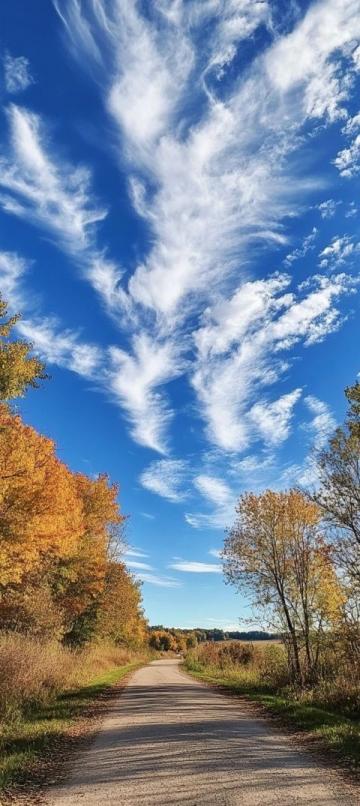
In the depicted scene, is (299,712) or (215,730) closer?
(215,730)

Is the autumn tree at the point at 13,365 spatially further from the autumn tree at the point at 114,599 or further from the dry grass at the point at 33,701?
the autumn tree at the point at 114,599

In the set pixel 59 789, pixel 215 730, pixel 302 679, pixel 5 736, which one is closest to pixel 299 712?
pixel 215 730

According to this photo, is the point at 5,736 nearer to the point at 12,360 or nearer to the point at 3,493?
the point at 3,493

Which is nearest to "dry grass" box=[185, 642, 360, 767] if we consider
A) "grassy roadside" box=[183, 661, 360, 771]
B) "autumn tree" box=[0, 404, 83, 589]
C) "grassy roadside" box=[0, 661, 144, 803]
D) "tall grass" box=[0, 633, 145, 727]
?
"grassy roadside" box=[183, 661, 360, 771]

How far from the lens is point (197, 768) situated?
27.7ft

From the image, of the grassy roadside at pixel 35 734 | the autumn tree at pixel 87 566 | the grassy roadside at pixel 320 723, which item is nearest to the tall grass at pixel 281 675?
the grassy roadside at pixel 320 723

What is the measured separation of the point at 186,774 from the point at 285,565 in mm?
15678

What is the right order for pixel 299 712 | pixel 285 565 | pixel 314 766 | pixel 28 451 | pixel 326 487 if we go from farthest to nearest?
pixel 285 565 → pixel 28 451 → pixel 326 487 → pixel 299 712 → pixel 314 766

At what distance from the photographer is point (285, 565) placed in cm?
2312

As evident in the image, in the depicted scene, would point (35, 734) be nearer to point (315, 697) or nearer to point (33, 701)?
point (33, 701)

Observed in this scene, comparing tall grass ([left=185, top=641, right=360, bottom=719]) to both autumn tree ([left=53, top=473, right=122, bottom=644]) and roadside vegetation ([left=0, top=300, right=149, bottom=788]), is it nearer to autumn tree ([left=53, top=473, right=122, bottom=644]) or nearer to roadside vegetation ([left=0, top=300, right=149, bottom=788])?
roadside vegetation ([left=0, top=300, right=149, bottom=788])

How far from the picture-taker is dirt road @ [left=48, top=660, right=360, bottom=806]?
699cm

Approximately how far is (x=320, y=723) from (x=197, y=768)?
5.69 meters

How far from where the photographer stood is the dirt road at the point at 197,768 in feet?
22.9
